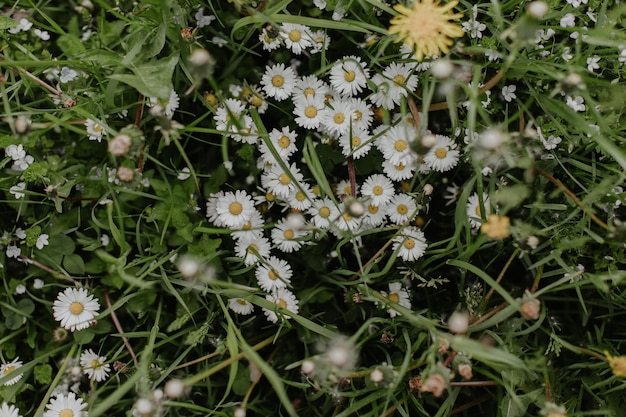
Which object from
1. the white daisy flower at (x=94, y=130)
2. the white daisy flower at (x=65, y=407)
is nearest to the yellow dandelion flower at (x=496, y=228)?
the white daisy flower at (x=94, y=130)

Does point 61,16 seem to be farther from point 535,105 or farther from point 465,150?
point 535,105

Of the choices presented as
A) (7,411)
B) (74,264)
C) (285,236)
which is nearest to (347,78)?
(285,236)

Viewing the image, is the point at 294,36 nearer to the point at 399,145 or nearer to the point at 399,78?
the point at 399,78

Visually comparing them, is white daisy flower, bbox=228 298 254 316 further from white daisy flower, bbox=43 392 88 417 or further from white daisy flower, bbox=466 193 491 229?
white daisy flower, bbox=466 193 491 229

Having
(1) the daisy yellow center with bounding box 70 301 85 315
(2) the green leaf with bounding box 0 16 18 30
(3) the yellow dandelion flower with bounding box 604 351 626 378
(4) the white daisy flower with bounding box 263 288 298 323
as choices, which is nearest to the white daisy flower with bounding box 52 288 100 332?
(1) the daisy yellow center with bounding box 70 301 85 315

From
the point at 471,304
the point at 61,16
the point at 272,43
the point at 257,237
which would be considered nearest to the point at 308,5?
the point at 272,43

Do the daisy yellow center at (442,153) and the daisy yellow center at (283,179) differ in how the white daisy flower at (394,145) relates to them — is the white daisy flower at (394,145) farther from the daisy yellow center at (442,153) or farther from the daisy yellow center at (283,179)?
the daisy yellow center at (283,179)
